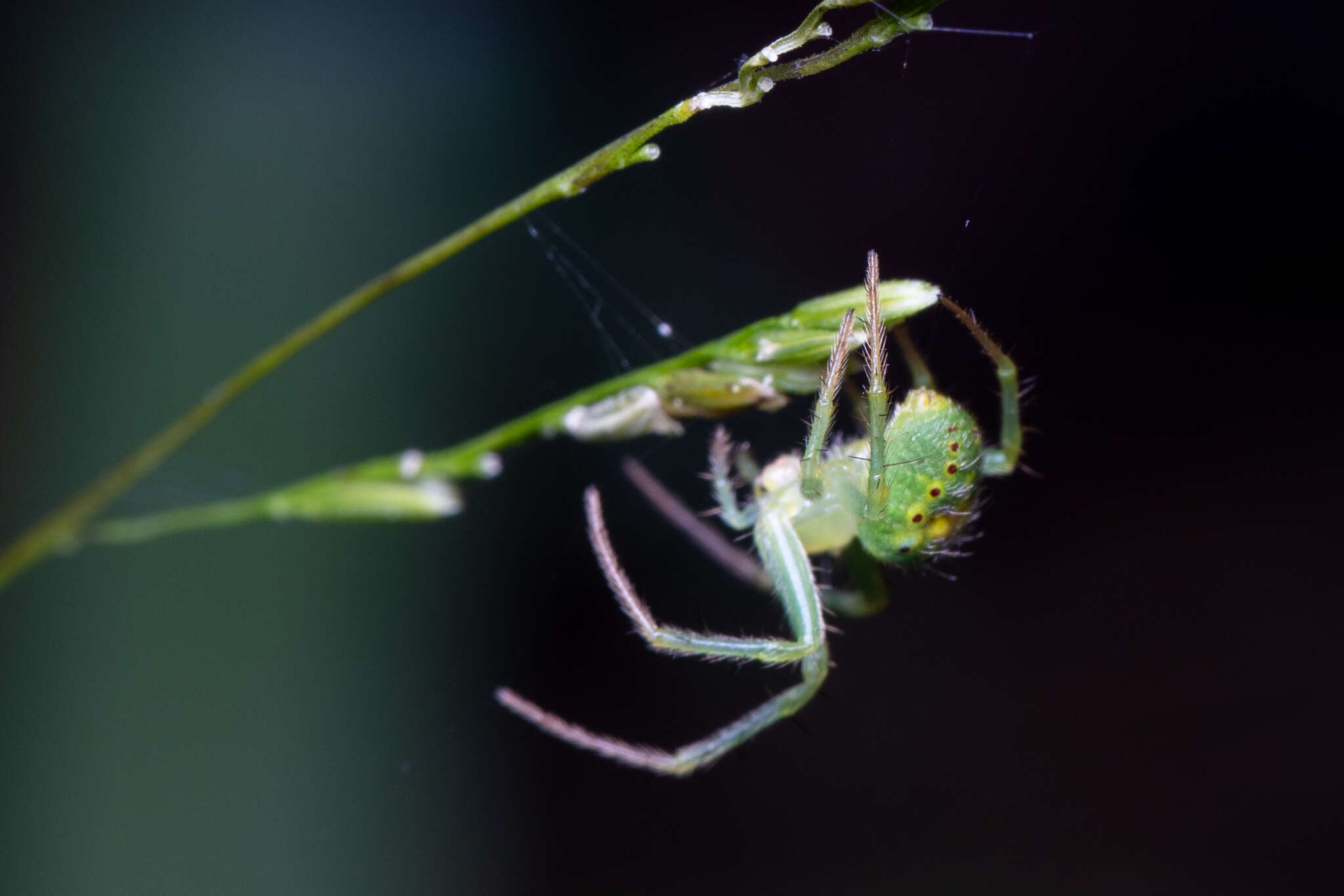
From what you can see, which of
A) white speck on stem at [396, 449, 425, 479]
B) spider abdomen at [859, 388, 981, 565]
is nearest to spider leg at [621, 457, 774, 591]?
spider abdomen at [859, 388, 981, 565]

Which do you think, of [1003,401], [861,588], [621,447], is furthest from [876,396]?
[621,447]

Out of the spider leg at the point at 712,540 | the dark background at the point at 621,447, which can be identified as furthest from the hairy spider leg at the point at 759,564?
the dark background at the point at 621,447

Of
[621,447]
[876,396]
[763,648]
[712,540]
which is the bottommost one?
[763,648]

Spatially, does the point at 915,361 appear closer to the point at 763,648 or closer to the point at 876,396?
the point at 876,396

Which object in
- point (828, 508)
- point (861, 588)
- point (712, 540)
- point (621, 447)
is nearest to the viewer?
point (828, 508)

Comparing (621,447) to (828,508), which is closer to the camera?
(828,508)

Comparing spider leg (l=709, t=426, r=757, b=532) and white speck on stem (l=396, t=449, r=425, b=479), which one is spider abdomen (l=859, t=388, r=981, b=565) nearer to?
spider leg (l=709, t=426, r=757, b=532)

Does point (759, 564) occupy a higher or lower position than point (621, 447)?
lower

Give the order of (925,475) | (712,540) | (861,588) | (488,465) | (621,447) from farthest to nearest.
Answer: (621,447) → (712,540) → (861,588) → (925,475) → (488,465)

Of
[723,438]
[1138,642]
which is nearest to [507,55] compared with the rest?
[723,438]
